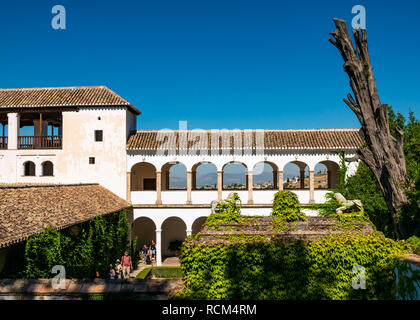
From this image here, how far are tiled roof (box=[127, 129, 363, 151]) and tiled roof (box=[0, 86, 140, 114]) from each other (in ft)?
9.02

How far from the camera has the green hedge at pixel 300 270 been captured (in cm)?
781

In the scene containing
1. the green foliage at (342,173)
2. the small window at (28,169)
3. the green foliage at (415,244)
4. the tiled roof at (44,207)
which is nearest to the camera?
the green foliage at (415,244)

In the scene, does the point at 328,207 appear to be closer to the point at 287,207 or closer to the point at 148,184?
the point at 287,207

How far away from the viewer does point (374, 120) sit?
1291 centimetres

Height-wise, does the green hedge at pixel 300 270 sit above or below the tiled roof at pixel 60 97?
below

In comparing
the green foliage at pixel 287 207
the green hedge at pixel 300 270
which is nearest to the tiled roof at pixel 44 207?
the green hedge at pixel 300 270

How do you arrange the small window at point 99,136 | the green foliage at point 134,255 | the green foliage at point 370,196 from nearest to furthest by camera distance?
the green foliage at point 370,196
the green foliage at point 134,255
the small window at point 99,136

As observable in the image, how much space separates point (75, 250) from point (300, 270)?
9623 mm

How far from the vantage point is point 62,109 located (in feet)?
68.7

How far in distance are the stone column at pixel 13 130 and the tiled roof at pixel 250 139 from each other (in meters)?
7.35

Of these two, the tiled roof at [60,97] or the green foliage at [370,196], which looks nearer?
the green foliage at [370,196]

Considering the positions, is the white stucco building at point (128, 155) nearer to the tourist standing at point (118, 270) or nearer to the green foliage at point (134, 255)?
the green foliage at point (134, 255)

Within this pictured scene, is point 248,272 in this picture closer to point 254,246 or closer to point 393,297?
point 254,246

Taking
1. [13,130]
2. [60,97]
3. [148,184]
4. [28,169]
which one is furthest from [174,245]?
[13,130]
